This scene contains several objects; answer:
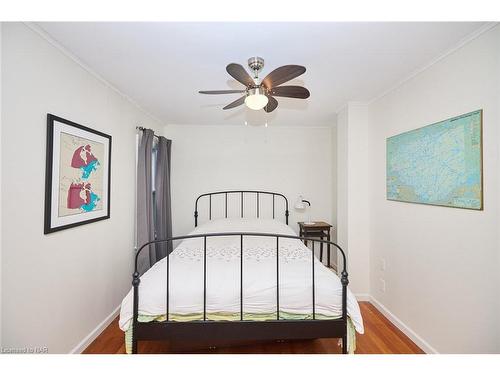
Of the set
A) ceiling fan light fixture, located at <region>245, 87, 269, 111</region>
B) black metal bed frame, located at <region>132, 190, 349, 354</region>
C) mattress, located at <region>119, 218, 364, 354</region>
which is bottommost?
black metal bed frame, located at <region>132, 190, 349, 354</region>

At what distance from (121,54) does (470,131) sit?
259cm

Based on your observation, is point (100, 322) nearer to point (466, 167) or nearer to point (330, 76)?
point (330, 76)

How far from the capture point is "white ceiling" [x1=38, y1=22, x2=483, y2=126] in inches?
57.9

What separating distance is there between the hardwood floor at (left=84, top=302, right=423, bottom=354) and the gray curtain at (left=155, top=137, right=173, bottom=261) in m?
1.27

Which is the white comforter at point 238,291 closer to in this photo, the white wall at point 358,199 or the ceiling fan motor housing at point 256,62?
the white wall at point 358,199

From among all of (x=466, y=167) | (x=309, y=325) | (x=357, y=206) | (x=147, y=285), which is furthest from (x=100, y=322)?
(x=466, y=167)

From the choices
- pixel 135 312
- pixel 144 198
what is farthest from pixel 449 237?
pixel 144 198

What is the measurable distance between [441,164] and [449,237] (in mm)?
566

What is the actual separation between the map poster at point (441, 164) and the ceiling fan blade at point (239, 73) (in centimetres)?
153

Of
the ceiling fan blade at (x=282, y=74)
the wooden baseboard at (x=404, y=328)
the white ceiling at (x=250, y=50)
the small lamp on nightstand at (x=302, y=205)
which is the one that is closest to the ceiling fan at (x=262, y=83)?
the ceiling fan blade at (x=282, y=74)

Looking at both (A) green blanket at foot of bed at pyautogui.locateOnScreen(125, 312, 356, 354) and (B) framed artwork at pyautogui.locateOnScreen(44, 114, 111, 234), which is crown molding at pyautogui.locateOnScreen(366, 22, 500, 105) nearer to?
(A) green blanket at foot of bed at pyautogui.locateOnScreen(125, 312, 356, 354)

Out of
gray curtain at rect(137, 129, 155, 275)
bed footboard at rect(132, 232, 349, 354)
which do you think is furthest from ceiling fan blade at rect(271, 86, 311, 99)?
gray curtain at rect(137, 129, 155, 275)

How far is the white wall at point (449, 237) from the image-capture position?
1466mm

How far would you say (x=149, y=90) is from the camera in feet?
8.18
